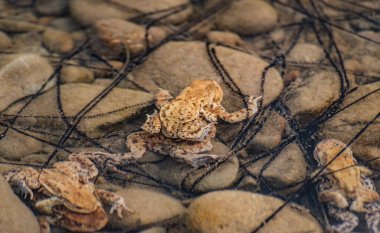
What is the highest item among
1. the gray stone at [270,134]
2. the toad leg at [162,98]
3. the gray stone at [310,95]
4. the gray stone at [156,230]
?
the gray stone at [310,95]

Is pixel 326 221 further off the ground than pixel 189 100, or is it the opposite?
pixel 189 100

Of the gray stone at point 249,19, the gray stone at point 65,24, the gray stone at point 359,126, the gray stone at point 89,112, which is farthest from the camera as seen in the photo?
the gray stone at point 65,24

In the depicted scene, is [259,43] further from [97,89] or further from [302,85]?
[97,89]

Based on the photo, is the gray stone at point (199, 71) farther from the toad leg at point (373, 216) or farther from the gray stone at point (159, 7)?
the toad leg at point (373, 216)

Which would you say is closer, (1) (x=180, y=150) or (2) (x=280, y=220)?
(2) (x=280, y=220)

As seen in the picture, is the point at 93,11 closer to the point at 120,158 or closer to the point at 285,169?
the point at 120,158

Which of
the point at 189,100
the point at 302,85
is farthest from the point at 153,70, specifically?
the point at 302,85

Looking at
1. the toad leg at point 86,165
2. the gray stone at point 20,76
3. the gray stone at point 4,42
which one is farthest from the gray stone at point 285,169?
the gray stone at point 4,42
